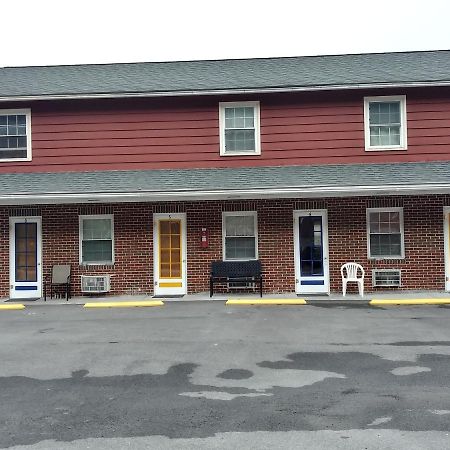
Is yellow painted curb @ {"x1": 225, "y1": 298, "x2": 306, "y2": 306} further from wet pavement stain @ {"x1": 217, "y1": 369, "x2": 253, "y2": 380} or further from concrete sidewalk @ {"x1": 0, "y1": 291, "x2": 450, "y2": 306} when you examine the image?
wet pavement stain @ {"x1": 217, "y1": 369, "x2": 253, "y2": 380}

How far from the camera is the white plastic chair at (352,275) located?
543 inches

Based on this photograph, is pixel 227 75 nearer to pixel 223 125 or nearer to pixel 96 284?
pixel 223 125

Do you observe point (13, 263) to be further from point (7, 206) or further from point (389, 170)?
point (389, 170)

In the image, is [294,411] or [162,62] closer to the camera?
[294,411]

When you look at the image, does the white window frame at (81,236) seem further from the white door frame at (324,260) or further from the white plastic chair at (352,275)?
the white plastic chair at (352,275)

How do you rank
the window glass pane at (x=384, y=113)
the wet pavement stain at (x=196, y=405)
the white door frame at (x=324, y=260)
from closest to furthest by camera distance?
1. the wet pavement stain at (x=196, y=405)
2. the white door frame at (x=324, y=260)
3. the window glass pane at (x=384, y=113)

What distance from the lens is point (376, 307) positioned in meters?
12.2

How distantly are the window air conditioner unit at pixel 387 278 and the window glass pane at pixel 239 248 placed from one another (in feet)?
11.7

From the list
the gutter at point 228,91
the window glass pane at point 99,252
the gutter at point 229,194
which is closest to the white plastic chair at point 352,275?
the gutter at point 229,194

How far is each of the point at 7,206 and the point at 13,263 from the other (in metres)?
1.69

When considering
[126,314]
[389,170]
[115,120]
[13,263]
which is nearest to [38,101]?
[115,120]

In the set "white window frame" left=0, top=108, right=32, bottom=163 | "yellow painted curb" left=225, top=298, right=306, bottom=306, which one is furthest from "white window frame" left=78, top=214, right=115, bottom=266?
"yellow painted curb" left=225, top=298, right=306, bottom=306

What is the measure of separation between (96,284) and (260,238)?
494cm

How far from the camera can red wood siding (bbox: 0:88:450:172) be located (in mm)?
14750
